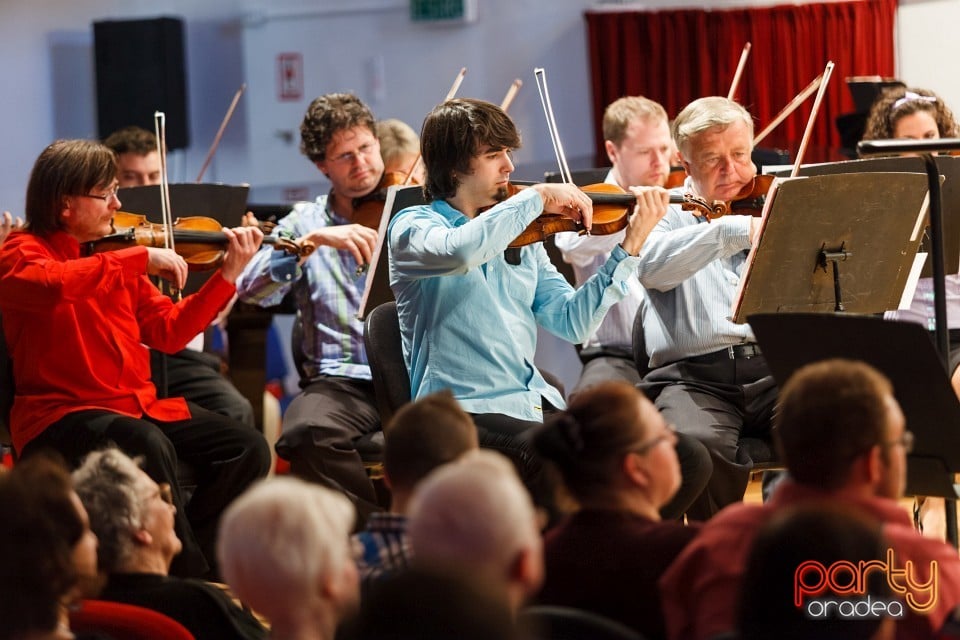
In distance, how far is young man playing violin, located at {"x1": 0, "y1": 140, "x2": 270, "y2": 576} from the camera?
3266 millimetres

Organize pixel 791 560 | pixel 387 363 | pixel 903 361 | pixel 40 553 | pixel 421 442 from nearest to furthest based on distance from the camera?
pixel 791 560, pixel 40 553, pixel 421 442, pixel 903 361, pixel 387 363

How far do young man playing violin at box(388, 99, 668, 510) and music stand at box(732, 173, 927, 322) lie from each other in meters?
0.34

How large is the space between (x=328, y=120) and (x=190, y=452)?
1.13 m

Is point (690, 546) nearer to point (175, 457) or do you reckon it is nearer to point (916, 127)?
point (175, 457)

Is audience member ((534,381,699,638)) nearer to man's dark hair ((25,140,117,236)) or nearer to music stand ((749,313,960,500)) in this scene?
music stand ((749,313,960,500))

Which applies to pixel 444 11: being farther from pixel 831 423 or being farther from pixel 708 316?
pixel 831 423

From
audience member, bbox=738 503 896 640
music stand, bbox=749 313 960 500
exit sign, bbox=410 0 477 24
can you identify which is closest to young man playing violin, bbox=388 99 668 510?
music stand, bbox=749 313 960 500

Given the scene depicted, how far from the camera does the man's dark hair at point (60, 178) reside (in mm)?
3354

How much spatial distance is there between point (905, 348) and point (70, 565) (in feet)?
4.97

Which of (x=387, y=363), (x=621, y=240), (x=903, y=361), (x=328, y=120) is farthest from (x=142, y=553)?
(x=328, y=120)

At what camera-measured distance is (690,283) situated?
343cm

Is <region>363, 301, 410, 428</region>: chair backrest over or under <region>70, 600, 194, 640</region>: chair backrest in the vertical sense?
over

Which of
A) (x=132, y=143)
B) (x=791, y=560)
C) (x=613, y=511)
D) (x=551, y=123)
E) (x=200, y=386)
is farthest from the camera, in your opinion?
(x=132, y=143)

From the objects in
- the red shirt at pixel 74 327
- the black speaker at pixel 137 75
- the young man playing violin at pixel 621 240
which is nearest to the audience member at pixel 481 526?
the red shirt at pixel 74 327
